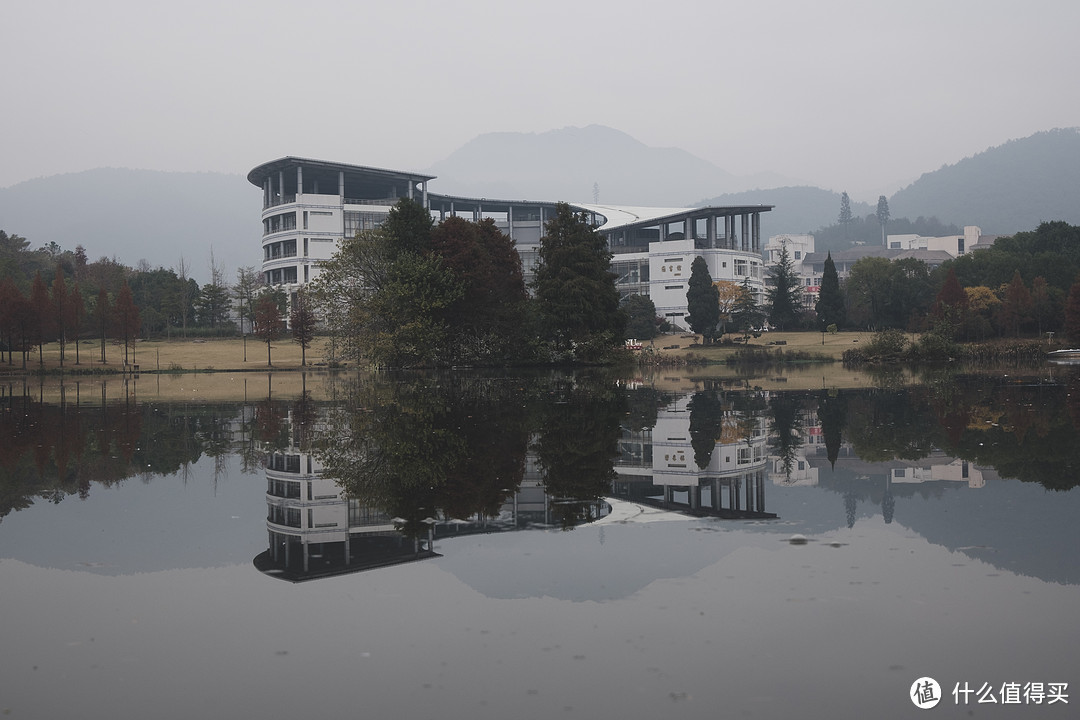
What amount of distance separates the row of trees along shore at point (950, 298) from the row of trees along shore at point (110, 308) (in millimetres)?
37949

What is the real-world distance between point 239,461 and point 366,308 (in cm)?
2917

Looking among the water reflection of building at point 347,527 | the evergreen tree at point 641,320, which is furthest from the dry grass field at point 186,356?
the water reflection of building at point 347,527

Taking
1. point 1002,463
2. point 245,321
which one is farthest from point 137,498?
point 245,321

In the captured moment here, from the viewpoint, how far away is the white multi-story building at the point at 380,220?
9906 centimetres

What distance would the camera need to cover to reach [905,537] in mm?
7395

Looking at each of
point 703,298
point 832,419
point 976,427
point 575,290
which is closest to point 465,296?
point 575,290

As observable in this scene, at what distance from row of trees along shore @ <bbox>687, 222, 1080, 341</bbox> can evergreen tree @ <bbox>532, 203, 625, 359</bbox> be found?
77.9ft

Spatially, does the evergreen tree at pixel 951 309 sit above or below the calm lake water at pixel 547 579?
above

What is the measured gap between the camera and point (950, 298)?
7006cm

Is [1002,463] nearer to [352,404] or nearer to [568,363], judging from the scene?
[352,404]

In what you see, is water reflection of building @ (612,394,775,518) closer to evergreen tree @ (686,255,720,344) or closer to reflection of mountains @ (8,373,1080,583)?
reflection of mountains @ (8,373,1080,583)

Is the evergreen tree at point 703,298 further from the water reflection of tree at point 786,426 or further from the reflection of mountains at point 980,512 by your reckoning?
the reflection of mountains at point 980,512

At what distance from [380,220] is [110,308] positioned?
3659 centimetres

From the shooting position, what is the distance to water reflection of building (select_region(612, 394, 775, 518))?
927cm
